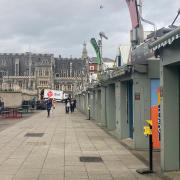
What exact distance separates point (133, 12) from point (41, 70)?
535 ft

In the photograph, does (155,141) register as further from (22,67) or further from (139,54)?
(22,67)

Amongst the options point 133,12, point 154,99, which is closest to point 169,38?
point 154,99

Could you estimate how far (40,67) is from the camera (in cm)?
17875

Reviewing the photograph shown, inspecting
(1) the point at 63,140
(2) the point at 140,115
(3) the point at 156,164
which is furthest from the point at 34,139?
(3) the point at 156,164

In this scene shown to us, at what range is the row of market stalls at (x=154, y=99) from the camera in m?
11.9

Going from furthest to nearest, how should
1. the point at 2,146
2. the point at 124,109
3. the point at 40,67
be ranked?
the point at 40,67 < the point at 124,109 < the point at 2,146

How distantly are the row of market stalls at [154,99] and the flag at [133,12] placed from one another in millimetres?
1389

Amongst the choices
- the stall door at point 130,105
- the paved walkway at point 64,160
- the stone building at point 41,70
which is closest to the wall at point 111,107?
the stall door at point 130,105

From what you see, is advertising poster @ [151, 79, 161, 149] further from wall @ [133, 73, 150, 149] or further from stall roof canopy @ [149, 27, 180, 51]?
stall roof canopy @ [149, 27, 180, 51]

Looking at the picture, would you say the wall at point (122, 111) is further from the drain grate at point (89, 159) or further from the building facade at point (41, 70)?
the building facade at point (41, 70)

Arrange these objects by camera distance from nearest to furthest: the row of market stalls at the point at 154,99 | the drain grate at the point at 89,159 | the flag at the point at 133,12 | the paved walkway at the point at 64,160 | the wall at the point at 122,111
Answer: the paved walkway at the point at 64,160
the row of market stalls at the point at 154,99
the drain grate at the point at 89,159
the flag at the point at 133,12
the wall at the point at 122,111

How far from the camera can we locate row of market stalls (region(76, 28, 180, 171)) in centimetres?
1191

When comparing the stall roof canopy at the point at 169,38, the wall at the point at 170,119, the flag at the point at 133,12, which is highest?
the flag at the point at 133,12

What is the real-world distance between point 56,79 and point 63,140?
16469 centimetres
